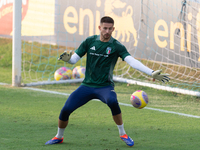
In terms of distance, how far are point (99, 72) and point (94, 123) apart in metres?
1.40

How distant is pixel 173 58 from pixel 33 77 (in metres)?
4.55

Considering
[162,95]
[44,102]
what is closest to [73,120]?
[44,102]

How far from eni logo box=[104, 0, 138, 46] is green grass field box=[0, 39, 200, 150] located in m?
Result: 2.64

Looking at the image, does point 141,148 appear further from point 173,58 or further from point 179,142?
point 173,58

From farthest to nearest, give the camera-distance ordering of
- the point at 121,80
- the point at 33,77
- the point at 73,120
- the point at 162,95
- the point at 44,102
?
the point at 33,77, the point at 121,80, the point at 162,95, the point at 44,102, the point at 73,120

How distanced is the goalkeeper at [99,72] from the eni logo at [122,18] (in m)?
6.01

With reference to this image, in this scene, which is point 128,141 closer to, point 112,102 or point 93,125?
point 112,102

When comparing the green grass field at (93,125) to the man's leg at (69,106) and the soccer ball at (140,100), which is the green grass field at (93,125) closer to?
the man's leg at (69,106)

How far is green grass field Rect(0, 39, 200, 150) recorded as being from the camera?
4.31m

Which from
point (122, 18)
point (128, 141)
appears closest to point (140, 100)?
point (128, 141)

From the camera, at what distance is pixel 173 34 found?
9.36m

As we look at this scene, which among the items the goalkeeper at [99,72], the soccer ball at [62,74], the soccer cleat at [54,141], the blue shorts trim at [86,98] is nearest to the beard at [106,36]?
the goalkeeper at [99,72]

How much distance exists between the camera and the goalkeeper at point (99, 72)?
4.29 m

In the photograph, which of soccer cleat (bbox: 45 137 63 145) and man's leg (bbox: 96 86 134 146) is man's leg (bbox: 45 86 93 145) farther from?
man's leg (bbox: 96 86 134 146)
